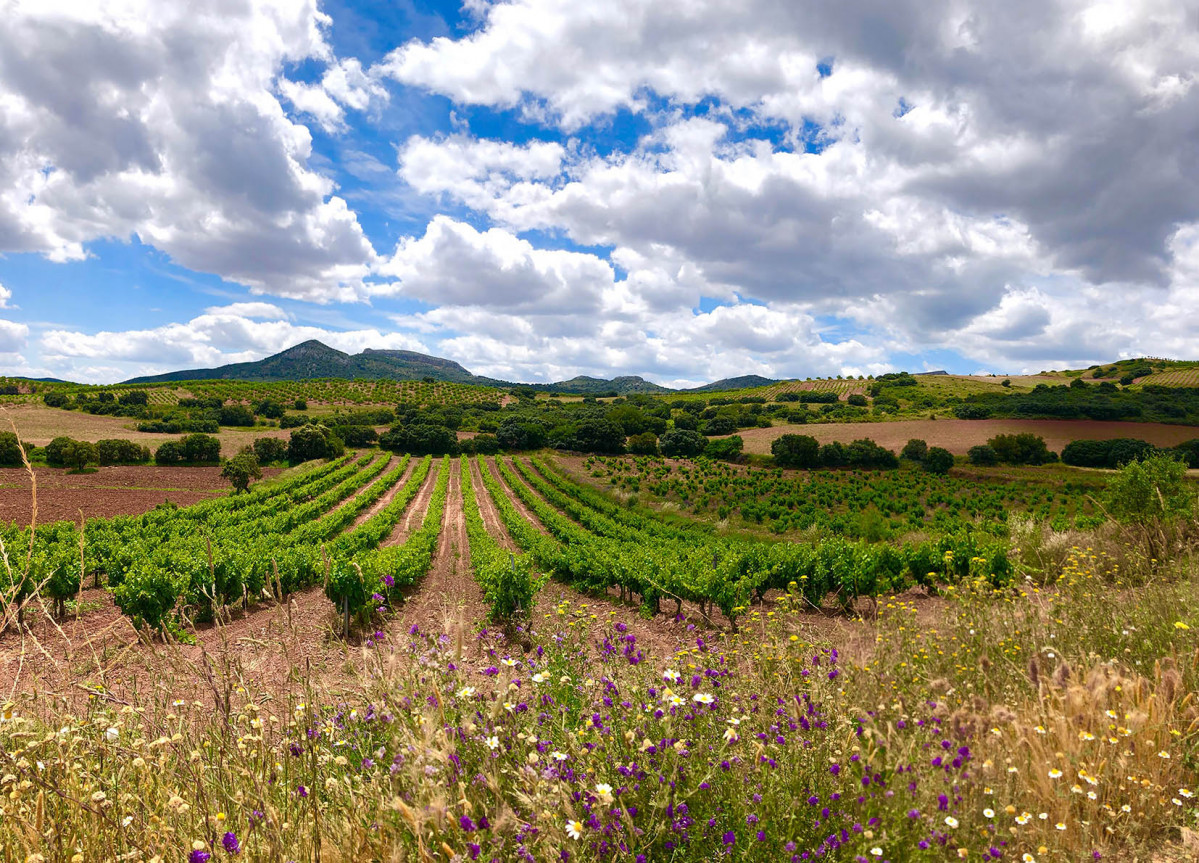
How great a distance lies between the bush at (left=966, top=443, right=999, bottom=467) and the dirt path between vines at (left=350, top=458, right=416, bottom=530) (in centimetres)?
6482

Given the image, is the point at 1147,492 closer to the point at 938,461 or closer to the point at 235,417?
the point at 938,461

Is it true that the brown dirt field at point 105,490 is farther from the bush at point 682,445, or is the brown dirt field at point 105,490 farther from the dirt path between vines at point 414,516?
the bush at point 682,445

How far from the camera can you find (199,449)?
196 feet

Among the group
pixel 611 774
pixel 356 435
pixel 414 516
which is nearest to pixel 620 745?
pixel 611 774

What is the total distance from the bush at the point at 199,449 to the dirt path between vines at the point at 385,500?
22.6 m

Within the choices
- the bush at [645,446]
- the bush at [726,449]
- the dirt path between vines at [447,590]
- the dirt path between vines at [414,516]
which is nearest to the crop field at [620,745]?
the dirt path between vines at [447,590]

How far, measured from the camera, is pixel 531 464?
6456 centimetres

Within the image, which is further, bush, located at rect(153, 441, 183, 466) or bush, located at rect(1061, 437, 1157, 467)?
bush, located at rect(1061, 437, 1157, 467)

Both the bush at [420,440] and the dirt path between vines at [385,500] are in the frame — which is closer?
the dirt path between vines at [385,500]

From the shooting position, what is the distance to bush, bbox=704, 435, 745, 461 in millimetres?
69188

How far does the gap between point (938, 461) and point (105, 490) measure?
8161 cm

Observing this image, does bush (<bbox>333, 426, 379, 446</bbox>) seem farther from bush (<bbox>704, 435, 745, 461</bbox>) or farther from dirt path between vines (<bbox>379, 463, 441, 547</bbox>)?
bush (<bbox>704, 435, 745, 461</bbox>)

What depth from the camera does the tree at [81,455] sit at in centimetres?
5153

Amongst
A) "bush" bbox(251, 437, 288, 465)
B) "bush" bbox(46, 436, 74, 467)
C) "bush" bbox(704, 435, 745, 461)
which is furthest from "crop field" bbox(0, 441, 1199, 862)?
"bush" bbox(251, 437, 288, 465)
